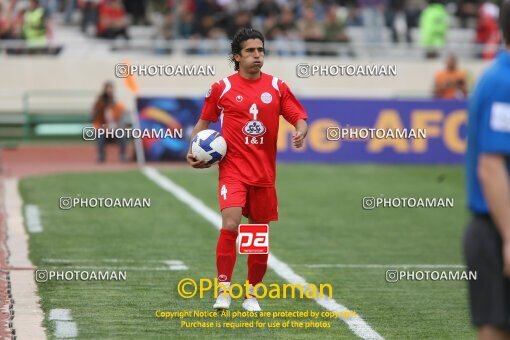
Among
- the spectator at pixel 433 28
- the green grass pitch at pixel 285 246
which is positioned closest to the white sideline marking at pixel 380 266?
the green grass pitch at pixel 285 246

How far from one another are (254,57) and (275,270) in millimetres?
3124

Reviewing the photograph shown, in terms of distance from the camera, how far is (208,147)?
9.34 meters

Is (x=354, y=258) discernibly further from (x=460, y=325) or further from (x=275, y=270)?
(x=460, y=325)

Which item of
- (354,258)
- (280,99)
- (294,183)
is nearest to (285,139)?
(294,183)

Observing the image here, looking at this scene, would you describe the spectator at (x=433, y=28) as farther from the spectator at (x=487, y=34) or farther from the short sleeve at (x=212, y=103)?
the short sleeve at (x=212, y=103)

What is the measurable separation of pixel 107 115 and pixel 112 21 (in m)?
5.75

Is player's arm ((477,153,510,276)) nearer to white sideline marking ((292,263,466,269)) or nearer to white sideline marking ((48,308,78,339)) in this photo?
white sideline marking ((48,308,78,339))

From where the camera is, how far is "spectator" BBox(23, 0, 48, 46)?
2852 centimetres

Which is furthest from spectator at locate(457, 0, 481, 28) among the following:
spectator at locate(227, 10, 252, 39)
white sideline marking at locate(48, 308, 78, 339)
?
white sideline marking at locate(48, 308, 78, 339)

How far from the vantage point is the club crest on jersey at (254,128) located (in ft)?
31.0

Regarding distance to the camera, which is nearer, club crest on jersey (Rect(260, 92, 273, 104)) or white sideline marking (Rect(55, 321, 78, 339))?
white sideline marking (Rect(55, 321, 78, 339))

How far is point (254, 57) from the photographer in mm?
9383

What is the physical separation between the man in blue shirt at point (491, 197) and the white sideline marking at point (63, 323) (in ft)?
11.6

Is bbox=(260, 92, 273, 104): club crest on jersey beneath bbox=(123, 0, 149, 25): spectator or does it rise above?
above
